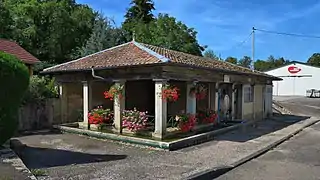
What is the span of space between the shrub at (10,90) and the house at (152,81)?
433 cm

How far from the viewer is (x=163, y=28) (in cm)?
3747

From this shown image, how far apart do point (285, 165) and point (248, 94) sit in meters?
10.4

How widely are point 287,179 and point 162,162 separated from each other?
3.00 meters

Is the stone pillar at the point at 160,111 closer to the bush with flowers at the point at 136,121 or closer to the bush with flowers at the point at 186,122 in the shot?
the bush with flowers at the point at 136,121

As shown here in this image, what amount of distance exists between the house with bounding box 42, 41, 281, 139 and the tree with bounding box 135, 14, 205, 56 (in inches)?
667

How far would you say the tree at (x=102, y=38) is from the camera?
25891 mm

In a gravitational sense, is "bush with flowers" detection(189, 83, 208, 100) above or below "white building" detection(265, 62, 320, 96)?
below

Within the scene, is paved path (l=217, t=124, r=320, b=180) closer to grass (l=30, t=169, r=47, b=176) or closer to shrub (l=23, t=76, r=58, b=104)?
grass (l=30, t=169, r=47, b=176)

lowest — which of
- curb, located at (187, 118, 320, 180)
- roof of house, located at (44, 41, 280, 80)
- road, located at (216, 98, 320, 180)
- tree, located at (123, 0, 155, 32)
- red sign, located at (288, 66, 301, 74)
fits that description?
road, located at (216, 98, 320, 180)

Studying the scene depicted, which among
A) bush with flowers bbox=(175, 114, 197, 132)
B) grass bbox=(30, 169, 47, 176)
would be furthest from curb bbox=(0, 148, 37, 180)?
bush with flowers bbox=(175, 114, 197, 132)

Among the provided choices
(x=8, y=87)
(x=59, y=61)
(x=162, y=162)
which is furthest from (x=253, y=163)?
(x=59, y=61)

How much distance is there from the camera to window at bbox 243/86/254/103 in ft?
57.5

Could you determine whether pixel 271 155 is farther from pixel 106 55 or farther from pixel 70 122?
pixel 70 122

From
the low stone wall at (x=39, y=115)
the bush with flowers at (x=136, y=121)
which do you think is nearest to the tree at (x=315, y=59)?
the low stone wall at (x=39, y=115)
